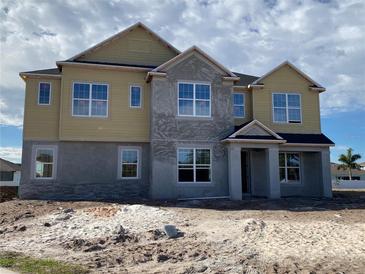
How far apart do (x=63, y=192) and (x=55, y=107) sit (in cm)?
494

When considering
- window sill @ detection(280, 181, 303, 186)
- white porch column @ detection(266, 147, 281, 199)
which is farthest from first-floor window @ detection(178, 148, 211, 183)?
window sill @ detection(280, 181, 303, 186)

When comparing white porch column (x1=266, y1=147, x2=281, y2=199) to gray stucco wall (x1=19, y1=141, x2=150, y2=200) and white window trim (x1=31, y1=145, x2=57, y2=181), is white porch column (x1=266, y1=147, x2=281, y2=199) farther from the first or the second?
white window trim (x1=31, y1=145, x2=57, y2=181)

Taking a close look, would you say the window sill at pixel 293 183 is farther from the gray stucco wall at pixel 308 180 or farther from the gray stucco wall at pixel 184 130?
the gray stucco wall at pixel 184 130

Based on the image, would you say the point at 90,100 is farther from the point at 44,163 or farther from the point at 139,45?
the point at 139,45

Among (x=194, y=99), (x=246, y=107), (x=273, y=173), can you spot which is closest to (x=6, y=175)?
(x=194, y=99)

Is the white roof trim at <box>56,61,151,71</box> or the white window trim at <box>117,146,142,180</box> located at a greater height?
the white roof trim at <box>56,61,151,71</box>

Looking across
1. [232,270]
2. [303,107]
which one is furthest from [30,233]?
[303,107]

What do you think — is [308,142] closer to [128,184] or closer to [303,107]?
[303,107]

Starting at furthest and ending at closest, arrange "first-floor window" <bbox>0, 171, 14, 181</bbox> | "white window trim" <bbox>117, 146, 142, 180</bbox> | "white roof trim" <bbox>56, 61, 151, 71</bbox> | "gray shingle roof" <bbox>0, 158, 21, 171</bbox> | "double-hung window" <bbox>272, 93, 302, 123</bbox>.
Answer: "gray shingle roof" <bbox>0, 158, 21, 171</bbox>, "first-floor window" <bbox>0, 171, 14, 181</bbox>, "double-hung window" <bbox>272, 93, 302, 123</bbox>, "white window trim" <bbox>117, 146, 142, 180</bbox>, "white roof trim" <bbox>56, 61, 151, 71</bbox>

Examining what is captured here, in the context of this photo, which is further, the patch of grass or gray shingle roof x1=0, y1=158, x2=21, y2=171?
gray shingle roof x1=0, y1=158, x2=21, y2=171

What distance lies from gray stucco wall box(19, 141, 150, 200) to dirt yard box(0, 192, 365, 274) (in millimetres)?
2668

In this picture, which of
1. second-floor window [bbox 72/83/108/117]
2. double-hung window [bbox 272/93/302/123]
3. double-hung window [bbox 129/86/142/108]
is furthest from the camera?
double-hung window [bbox 272/93/302/123]

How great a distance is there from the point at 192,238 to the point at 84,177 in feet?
36.1

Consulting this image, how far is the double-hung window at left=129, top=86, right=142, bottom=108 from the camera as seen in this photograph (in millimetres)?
21281
